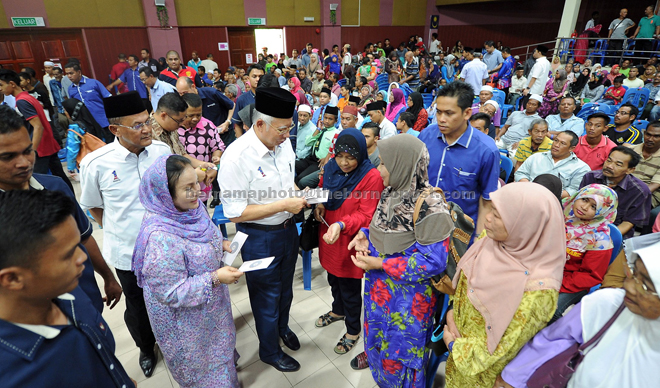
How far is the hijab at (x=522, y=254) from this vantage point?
130 centimetres

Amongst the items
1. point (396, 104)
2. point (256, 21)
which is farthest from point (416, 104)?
point (256, 21)

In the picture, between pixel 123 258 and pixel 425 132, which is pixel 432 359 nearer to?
pixel 425 132

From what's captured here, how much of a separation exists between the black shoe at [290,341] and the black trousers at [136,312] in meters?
0.98

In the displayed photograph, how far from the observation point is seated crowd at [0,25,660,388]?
1.01m

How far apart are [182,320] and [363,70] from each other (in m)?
9.64

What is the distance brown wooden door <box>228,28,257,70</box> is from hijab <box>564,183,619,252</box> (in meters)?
14.0

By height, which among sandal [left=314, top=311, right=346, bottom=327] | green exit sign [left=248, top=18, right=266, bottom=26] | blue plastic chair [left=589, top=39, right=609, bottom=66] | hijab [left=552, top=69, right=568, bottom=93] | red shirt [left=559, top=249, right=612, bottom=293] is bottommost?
sandal [left=314, top=311, right=346, bottom=327]

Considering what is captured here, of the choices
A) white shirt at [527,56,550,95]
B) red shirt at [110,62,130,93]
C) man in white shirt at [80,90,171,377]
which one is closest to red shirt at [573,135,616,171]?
white shirt at [527,56,550,95]

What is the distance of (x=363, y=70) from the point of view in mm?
10078

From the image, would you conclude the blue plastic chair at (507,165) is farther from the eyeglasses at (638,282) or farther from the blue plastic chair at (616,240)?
the eyeglasses at (638,282)

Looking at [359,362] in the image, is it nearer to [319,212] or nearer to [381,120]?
[319,212]

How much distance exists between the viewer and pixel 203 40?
12.8 m

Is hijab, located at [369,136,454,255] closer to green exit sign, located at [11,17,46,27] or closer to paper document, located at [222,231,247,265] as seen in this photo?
paper document, located at [222,231,247,265]

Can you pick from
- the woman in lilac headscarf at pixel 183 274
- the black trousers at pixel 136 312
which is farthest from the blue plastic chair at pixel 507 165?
the black trousers at pixel 136 312
